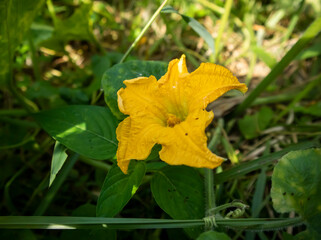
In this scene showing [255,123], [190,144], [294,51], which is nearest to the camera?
[190,144]

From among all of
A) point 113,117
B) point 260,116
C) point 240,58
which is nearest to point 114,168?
point 113,117

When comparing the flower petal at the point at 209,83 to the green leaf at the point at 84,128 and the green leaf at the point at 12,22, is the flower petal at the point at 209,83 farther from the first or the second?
the green leaf at the point at 12,22

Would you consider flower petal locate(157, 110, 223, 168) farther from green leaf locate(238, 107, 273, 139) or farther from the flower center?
green leaf locate(238, 107, 273, 139)

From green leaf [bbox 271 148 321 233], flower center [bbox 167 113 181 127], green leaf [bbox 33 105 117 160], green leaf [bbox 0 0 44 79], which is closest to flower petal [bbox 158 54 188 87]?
flower center [bbox 167 113 181 127]

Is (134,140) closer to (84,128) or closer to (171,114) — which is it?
(171,114)

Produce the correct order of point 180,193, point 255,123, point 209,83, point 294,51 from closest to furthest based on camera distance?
point 209,83 < point 180,193 < point 294,51 < point 255,123

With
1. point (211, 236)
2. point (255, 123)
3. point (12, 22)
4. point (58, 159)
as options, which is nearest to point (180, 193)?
point (211, 236)
